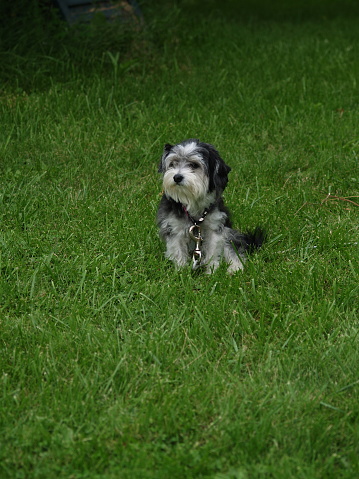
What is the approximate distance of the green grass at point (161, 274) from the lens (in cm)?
312

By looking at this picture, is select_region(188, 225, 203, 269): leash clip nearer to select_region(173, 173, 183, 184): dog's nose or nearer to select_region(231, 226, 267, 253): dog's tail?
select_region(231, 226, 267, 253): dog's tail

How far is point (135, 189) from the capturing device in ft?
20.4

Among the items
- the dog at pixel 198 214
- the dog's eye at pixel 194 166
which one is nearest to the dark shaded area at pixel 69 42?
the dog at pixel 198 214

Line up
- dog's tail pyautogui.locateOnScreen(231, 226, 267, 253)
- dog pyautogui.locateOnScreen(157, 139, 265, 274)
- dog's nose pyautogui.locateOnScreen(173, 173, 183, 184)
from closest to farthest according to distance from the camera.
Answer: dog's nose pyautogui.locateOnScreen(173, 173, 183, 184)
dog pyautogui.locateOnScreen(157, 139, 265, 274)
dog's tail pyautogui.locateOnScreen(231, 226, 267, 253)

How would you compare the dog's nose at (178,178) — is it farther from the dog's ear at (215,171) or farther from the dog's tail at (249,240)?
the dog's tail at (249,240)

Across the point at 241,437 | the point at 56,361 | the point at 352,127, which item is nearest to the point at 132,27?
the point at 352,127

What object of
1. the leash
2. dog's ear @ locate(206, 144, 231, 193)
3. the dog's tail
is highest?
dog's ear @ locate(206, 144, 231, 193)

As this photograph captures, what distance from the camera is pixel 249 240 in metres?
5.07

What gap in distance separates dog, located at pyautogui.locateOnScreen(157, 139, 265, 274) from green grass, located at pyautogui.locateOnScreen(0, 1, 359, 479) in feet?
0.58

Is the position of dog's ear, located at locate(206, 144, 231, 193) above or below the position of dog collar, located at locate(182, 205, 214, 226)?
above

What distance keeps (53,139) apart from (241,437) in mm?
4896

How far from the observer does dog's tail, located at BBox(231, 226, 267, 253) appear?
4.97m

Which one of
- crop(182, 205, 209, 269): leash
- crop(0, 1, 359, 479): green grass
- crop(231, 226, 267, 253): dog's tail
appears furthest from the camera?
crop(231, 226, 267, 253): dog's tail

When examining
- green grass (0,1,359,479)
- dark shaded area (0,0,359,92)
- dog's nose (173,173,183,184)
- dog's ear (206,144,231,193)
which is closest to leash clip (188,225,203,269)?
green grass (0,1,359,479)
